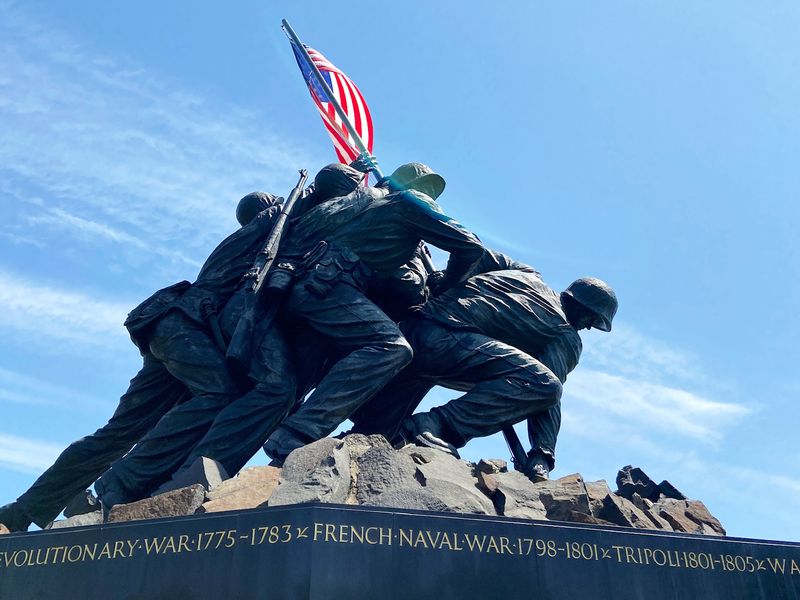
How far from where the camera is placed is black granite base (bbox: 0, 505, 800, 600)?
589 centimetres

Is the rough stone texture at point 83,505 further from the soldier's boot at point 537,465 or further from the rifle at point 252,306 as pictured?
the soldier's boot at point 537,465

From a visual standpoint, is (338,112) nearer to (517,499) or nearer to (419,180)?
(419,180)

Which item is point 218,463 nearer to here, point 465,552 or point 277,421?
point 277,421

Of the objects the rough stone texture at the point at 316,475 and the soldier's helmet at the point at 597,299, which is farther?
the soldier's helmet at the point at 597,299

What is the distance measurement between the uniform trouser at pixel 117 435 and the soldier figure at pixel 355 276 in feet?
5.20

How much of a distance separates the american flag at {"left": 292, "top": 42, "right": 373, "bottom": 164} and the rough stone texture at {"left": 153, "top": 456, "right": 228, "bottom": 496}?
7682 millimetres

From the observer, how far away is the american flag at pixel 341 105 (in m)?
14.6

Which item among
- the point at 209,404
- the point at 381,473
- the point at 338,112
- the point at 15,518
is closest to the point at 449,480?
the point at 381,473

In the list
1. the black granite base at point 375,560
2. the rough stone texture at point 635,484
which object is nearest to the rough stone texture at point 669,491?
the rough stone texture at point 635,484

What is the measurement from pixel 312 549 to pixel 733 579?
295 cm

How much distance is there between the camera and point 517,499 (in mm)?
7180

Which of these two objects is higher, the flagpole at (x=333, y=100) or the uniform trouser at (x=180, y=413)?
the flagpole at (x=333, y=100)

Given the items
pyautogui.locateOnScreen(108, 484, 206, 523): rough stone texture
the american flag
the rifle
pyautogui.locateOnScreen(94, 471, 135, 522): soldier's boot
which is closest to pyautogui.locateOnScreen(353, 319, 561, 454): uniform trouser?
the rifle

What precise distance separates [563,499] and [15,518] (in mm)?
5043
